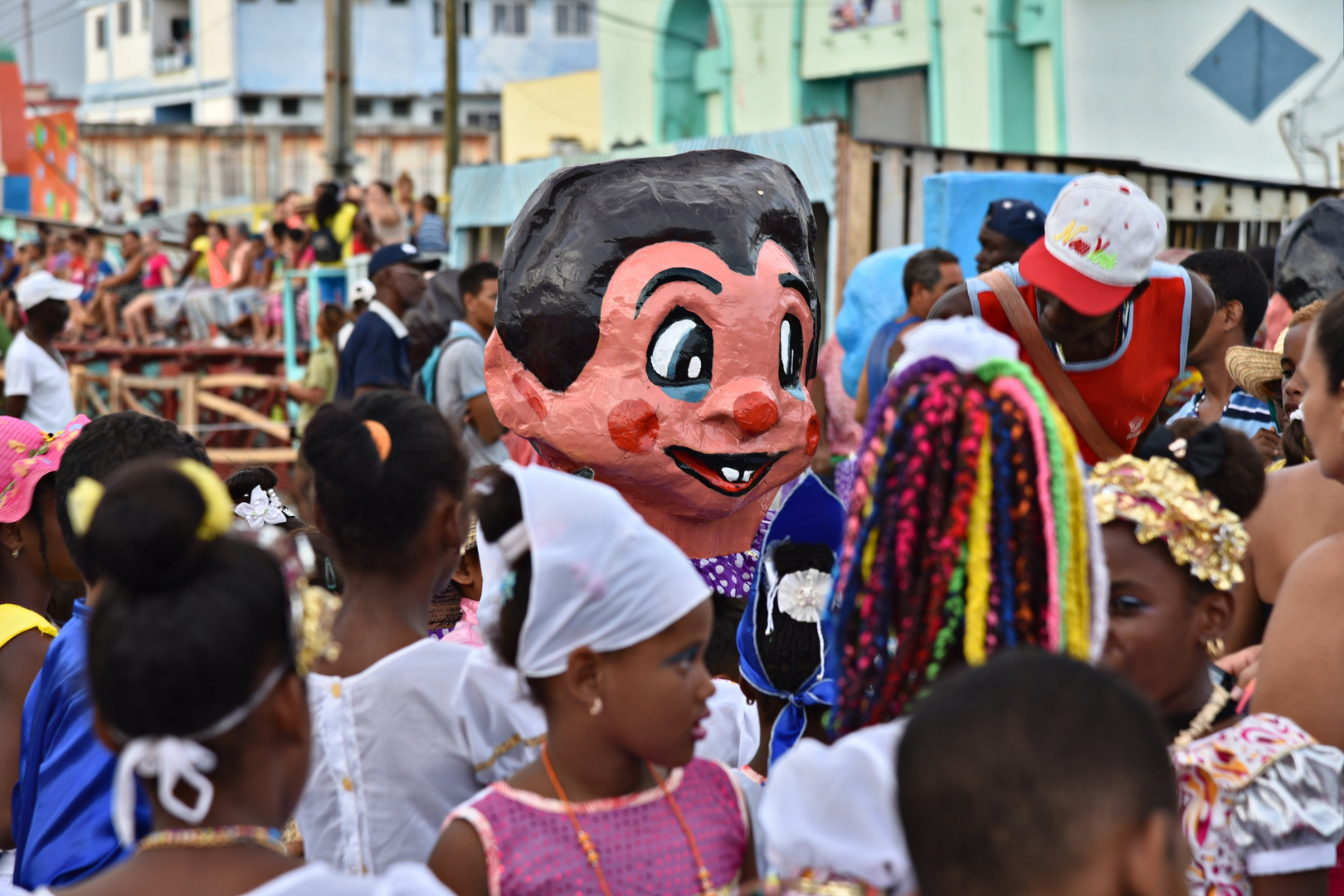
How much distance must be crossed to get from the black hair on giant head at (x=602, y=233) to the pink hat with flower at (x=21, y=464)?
1156mm

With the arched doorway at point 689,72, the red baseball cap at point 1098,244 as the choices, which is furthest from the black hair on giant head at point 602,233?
the arched doorway at point 689,72

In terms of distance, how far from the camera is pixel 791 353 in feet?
12.2

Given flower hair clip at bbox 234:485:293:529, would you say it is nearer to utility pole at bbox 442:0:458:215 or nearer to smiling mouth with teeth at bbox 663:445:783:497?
smiling mouth with teeth at bbox 663:445:783:497

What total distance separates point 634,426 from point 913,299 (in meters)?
3.03

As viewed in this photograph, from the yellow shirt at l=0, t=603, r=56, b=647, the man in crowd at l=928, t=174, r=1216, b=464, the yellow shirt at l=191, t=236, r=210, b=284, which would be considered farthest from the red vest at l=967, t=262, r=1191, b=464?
the yellow shirt at l=191, t=236, r=210, b=284

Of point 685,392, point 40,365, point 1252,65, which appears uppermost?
point 1252,65

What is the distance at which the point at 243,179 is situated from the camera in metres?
31.7

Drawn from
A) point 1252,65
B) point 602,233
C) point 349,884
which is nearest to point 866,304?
point 602,233

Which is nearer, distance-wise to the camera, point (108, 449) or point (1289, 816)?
point (1289, 816)

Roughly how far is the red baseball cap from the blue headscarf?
2.48 ft

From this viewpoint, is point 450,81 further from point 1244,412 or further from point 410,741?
point 410,741

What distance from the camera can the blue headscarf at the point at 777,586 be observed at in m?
2.72

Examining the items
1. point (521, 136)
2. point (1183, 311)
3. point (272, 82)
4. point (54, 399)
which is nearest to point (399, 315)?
point (54, 399)

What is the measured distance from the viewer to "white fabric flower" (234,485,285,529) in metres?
3.34
